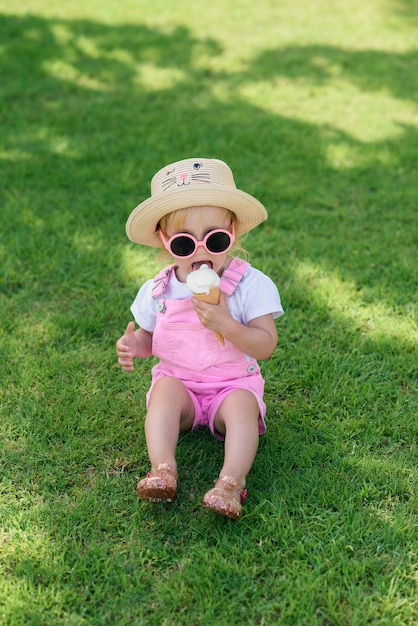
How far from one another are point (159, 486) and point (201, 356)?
516 mm

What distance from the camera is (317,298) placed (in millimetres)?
3467

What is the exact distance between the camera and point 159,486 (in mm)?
2213

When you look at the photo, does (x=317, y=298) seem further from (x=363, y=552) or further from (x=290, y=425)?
(x=363, y=552)

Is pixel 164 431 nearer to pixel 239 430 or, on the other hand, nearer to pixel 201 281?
pixel 239 430

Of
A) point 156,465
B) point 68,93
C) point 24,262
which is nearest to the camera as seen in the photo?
point 156,465

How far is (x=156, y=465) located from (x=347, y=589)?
0.70 meters

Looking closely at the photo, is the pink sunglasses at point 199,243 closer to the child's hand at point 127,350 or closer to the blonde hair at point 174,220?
the blonde hair at point 174,220

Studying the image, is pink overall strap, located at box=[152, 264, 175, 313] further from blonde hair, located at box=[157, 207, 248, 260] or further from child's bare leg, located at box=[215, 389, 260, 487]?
child's bare leg, located at box=[215, 389, 260, 487]

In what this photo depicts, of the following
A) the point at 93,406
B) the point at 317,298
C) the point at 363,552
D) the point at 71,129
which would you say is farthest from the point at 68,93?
the point at 363,552

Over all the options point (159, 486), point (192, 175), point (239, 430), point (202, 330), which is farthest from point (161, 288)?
point (159, 486)

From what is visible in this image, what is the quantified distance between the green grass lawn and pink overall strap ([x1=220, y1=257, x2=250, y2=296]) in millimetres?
584

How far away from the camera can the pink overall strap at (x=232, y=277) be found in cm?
247

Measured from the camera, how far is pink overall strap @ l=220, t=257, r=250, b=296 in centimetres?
247

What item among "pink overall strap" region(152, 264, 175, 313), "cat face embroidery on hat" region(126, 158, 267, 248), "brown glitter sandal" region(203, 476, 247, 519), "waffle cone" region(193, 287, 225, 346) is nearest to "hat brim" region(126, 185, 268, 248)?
"cat face embroidery on hat" region(126, 158, 267, 248)
